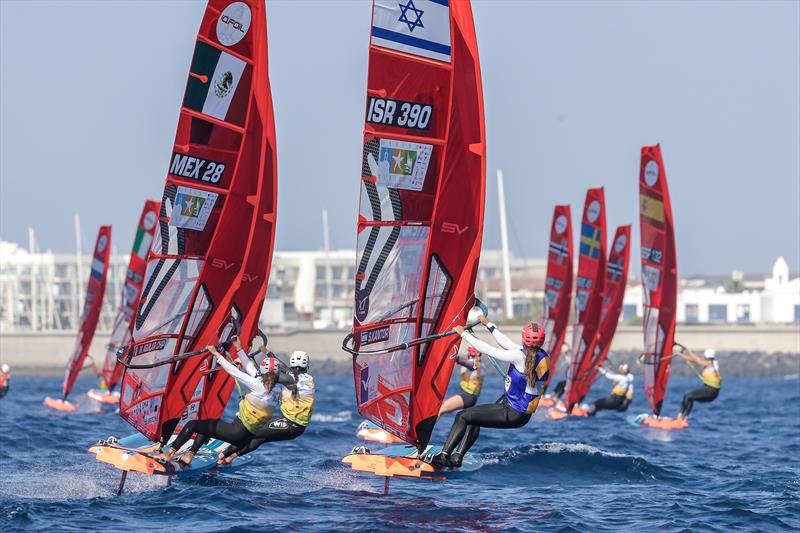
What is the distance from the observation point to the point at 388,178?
1384 centimetres

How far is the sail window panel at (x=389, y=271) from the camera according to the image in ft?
45.9

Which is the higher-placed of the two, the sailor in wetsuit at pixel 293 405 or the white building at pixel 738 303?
the white building at pixel 738 303

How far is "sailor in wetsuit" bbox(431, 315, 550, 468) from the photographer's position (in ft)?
42.7

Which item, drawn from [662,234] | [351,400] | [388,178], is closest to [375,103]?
[388,178]

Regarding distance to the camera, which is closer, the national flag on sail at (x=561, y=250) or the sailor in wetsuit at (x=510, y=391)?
the sailor in wetsuit at (x=510, y=391)

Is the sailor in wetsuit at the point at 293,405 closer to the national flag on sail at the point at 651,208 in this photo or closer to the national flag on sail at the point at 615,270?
the national flag on sail at the point at 651,208

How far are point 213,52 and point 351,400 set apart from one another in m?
24.7

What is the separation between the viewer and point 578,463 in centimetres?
1775

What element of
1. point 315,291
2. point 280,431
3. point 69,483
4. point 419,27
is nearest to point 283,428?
point 280,431

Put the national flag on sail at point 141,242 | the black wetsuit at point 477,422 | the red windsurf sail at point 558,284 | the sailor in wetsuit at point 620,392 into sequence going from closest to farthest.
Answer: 1. the black wetsuit at point 477,422
2. the sailor in wetsuit at point 620,392
3. the national flag on sail at point 141,242
4. the red windsurf sail at point 558,284

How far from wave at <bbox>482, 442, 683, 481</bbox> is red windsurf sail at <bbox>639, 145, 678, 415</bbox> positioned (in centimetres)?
856

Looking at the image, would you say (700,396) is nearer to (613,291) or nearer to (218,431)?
(613,291)

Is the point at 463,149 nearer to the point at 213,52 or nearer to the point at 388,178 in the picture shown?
the point at 388,178

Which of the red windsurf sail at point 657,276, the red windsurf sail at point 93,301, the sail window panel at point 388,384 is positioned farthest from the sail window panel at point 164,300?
the red windsurf sail at point 93,301
